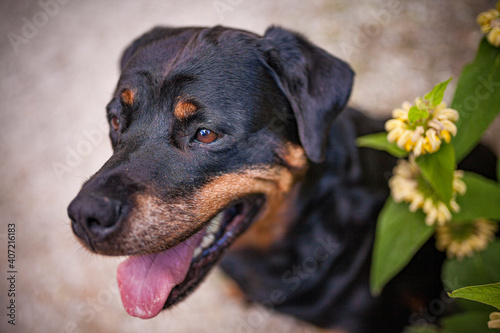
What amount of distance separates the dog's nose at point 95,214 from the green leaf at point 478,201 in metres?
1.49

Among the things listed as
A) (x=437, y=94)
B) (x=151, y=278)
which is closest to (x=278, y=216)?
(x=151, y=278)

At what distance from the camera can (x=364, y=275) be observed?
2.41 m

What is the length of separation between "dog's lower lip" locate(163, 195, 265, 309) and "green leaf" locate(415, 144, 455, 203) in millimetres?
858

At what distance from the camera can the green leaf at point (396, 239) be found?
5.11 ft

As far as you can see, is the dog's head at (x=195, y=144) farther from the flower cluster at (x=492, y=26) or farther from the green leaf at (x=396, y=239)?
the flower cluster at (x=492, y=26)

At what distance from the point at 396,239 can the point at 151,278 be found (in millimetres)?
1191

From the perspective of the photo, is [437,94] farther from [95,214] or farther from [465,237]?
[95,214]

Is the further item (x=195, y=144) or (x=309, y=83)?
(x=309, y=83)

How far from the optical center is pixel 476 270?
183cm

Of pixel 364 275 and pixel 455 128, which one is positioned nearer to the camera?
pixel 455 128

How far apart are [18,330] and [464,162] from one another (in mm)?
3936

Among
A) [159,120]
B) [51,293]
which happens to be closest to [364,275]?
[159,120]

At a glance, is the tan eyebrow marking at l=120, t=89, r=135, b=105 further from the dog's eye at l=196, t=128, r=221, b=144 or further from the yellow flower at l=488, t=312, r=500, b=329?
the yellow flower at l=488, t=312, r=500, b=329

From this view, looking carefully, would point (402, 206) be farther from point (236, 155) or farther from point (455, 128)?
point (236, 155)
